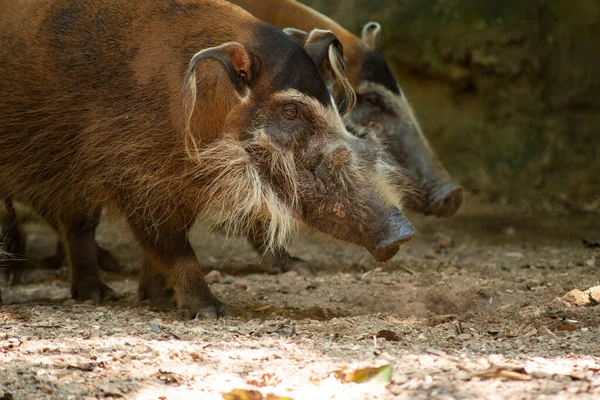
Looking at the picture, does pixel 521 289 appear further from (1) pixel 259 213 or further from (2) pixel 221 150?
(2) pixel 221 150

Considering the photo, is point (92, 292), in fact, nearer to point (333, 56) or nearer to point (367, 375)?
point (333, 56)

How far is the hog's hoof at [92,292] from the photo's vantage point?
5215 mm

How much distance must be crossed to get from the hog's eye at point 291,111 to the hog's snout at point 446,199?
1.99 meters

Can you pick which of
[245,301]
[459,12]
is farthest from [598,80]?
[245,301]

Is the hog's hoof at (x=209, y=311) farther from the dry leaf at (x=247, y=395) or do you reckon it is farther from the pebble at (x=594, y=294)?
the pebble at (x=594, y=294)

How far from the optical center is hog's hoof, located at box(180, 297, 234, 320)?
14.3 ft

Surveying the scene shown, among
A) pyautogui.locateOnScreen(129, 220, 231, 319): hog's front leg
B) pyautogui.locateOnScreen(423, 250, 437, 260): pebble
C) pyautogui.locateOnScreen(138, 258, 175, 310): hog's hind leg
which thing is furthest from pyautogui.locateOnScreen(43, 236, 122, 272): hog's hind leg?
pyautogui.locateOnScreen(423, 250, 437, 260): pebble

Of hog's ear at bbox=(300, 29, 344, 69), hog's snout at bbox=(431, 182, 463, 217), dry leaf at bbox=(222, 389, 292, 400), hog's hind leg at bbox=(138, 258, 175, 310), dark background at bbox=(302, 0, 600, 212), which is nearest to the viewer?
dry leaf at bbox=(222, 389, 292, 400)

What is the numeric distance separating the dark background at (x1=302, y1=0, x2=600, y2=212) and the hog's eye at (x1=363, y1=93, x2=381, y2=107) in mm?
2820

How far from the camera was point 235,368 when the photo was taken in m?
3.11

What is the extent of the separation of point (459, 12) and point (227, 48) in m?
4.91

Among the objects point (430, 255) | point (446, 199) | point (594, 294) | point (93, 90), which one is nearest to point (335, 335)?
point (594, 294)

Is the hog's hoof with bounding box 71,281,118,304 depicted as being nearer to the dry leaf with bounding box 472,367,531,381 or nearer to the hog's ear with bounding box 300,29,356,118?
the hog's ear with bounding box 300,29,356,118

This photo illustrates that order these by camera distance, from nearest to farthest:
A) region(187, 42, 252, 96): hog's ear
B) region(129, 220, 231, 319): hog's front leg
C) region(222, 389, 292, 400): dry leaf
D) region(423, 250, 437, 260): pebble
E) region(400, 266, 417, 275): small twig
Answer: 1. region(222, 389, 292, 400): dry leaf
2. region(187, 42, 252, 96): hog's ear
3. region(129, 220, 231, 319): hog's front leg
4. region(400, 266, 417, 275): small twig
5. region(423, 250, 437, 260): pebble
